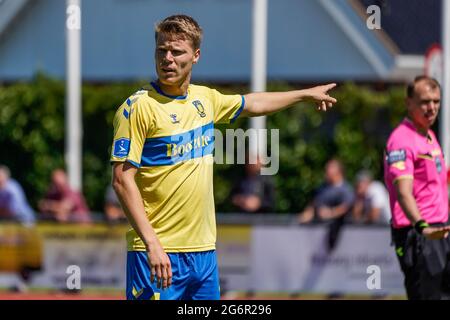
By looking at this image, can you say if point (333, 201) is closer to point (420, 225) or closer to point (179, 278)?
point (420, 225)

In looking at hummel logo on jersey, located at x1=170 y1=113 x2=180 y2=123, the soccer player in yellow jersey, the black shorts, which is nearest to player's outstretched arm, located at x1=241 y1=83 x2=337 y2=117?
the soccer player in yellow jersey

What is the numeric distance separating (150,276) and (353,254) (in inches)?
343

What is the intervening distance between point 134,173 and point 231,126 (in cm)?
1437

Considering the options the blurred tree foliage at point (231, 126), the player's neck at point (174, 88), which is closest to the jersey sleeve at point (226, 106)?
the player's neck at point (174, 88)

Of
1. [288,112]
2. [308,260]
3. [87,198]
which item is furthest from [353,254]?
[87,198]

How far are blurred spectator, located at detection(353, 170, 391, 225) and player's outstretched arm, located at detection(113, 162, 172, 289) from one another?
9.35 meters

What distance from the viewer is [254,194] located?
1612cm

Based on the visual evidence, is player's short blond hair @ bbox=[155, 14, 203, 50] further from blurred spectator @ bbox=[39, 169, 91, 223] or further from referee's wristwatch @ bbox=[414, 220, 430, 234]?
blurred spectator @ bbox=[39, 169, 91, 223]

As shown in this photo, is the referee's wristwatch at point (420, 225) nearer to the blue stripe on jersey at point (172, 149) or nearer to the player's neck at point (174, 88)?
the blue stripe on jersey at point (172, 149)

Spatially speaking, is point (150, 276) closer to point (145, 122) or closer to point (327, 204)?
point (145, 122)

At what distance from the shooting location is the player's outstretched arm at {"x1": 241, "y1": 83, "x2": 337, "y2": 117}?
24.0ft

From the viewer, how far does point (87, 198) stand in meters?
22.4

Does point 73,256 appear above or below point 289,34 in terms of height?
below
